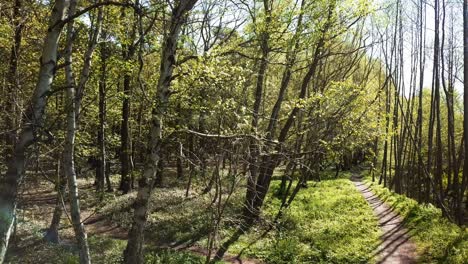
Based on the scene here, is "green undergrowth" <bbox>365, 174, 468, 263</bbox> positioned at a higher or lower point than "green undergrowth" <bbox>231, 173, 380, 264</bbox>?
higher

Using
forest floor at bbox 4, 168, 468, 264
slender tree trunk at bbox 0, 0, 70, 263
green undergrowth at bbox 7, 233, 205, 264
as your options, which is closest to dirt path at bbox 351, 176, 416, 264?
forest floor at bbox 4, 168, 468, 264

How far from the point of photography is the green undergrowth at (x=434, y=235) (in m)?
10.0

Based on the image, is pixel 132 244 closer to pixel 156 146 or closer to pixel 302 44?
pixel 156 146

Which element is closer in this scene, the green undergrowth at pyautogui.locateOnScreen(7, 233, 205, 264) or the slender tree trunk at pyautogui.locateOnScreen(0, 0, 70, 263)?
the slender tree trunk at pyautogui.locateOnScreen(0, 0, 70, 263)

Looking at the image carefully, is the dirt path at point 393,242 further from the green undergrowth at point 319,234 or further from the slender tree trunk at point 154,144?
the slender tree trunk at point 154,144

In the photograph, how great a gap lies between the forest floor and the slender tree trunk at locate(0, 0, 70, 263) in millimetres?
3452

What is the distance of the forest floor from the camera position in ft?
33.9

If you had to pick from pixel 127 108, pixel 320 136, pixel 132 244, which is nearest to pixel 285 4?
pixel 320 136

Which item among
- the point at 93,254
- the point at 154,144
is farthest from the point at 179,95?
the point at 93,254

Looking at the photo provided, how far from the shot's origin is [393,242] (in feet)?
39.4

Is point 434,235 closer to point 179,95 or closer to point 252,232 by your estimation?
point 252,232

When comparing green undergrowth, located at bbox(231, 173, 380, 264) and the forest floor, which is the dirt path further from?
green undergrowth, located at bbox(231, 173, 380, 264)

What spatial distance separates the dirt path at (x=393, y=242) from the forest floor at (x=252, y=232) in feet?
0.34

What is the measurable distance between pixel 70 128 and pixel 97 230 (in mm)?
7972
